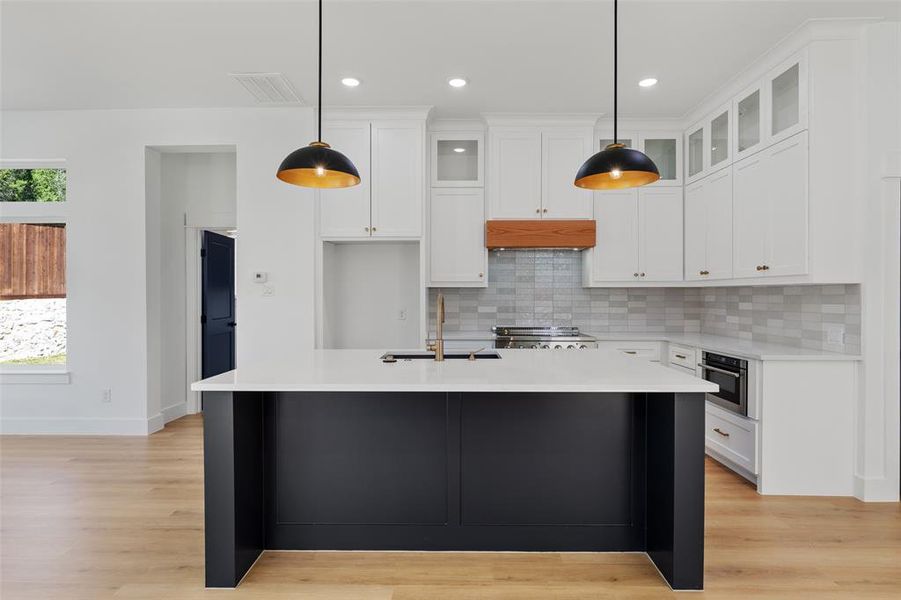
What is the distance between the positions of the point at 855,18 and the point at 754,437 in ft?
8.42

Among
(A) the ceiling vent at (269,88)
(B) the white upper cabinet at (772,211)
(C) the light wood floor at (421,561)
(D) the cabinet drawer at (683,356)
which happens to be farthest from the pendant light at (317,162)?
(D) the cabinet drawer at (683,356)

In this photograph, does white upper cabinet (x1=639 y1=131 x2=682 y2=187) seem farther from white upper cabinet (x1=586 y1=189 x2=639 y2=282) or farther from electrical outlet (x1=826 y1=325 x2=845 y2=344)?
electrical outlet (x1=826 y1=325 x2=845 y2=344)

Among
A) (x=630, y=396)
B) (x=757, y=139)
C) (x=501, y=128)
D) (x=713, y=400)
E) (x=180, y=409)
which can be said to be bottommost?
(x=180, y=409)

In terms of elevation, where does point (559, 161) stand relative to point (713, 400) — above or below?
above

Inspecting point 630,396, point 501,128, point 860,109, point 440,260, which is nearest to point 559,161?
point 501,128

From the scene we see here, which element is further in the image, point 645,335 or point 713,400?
point 645,335

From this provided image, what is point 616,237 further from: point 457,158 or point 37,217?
Result: point 37,217

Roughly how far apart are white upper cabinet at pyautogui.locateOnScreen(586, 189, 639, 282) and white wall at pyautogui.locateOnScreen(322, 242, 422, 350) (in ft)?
5.68

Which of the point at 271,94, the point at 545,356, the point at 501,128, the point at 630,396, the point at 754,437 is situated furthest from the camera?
the point at 501,128

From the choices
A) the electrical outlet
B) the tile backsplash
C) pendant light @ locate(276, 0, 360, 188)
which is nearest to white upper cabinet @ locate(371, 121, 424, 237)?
the tile backsplash

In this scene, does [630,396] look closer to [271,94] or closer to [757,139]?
[757,139]

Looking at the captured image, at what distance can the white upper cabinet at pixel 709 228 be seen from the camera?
13.2 feet

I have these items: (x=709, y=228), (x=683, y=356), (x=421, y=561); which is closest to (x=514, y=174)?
(x=709, y=228)

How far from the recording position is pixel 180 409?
5234mm
